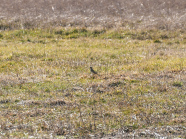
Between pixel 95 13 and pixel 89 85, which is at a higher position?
pixel 95 13

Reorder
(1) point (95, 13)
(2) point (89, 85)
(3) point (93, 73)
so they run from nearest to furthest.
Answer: (2) point (89, 85)
(3) point (93, 73)
(1) point (95, 13)

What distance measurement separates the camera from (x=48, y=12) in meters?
27.7

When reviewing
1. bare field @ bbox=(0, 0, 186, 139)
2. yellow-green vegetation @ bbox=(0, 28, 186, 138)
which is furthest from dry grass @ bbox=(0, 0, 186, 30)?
yellow-green vegetation @ bbox=(0, 28, 186, 138)

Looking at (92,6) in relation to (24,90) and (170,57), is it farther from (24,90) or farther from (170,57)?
(24,90)

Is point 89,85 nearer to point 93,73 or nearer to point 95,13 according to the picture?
point 93,73

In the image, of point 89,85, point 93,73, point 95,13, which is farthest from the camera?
point 95,13

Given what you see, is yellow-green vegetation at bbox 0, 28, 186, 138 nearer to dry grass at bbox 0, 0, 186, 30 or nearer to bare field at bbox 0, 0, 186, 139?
bare field at bbox 0, 0, 186, 139

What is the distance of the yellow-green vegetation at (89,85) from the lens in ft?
25.3

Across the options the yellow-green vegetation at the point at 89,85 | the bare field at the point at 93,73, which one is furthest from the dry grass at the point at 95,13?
the yellow-green vegetation at the point at 89,85

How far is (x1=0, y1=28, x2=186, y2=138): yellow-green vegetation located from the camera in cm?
770

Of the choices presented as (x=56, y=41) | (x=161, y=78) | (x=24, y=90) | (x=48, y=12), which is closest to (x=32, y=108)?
(x=24, y=90)

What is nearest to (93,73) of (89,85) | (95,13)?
(89,85)

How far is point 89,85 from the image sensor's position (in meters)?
10.9

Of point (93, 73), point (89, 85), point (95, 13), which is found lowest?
point (89, 85)
